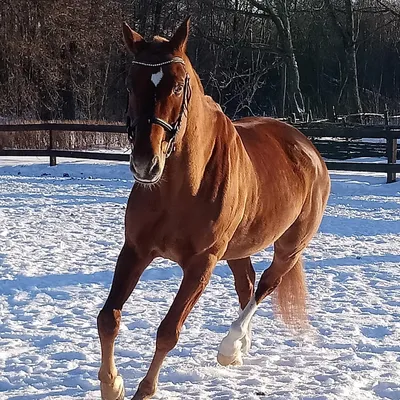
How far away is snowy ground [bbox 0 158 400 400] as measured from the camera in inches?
135

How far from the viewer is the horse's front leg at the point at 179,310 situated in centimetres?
298

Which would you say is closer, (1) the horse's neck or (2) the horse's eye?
(2) the horse's eye

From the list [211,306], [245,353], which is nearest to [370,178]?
[211,306]

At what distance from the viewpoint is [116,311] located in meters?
3.03

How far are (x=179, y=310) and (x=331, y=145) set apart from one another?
15640 millimetres

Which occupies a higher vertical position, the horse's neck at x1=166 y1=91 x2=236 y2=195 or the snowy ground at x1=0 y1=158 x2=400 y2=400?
the horse's neck at x1=166 y1=91 x2=236 y2=195

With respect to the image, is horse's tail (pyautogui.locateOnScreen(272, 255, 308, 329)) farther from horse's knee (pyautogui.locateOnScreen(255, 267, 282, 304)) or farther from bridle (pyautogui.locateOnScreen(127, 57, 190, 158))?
bridle (pyautogui.locateOnScreen(127, 57, 190, 158))

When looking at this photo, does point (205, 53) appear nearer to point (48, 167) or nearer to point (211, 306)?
point (48, 167)

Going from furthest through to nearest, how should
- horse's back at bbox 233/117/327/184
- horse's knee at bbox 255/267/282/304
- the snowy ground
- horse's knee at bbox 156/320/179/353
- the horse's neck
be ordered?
1. horse's knee at bbox 255/267/282/304
2. horse's back at bbox 233/117/327/184
3. the snowy ground
4. horse's knee at bbox 156/320/179/353
5. the horse's neck

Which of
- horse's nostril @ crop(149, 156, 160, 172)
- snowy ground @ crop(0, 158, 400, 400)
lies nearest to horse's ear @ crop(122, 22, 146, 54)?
horse's nostril @ crop(149, 156, 160, 172)

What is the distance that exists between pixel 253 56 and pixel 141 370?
28787 mm

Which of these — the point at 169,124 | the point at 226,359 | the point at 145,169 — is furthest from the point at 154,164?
the point at 226,359

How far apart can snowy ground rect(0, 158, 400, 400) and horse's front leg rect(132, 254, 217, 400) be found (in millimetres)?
281

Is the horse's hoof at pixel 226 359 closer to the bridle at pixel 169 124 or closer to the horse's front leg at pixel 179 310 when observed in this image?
the horse's front leg at pixel 179 310
